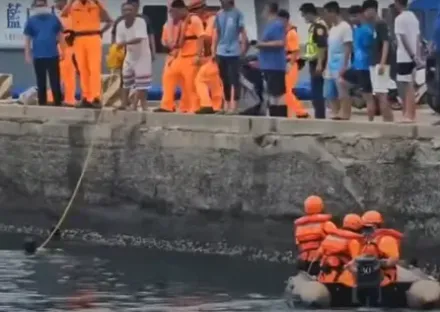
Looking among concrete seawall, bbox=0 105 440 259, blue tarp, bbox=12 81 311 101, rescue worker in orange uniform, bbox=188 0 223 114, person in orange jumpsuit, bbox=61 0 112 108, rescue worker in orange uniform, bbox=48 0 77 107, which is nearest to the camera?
concrete seawall, bbox=0 105 440 259

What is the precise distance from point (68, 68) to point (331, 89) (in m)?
4.57

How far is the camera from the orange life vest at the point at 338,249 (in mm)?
17734

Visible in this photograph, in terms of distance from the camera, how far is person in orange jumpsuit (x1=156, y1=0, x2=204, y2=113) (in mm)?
22891

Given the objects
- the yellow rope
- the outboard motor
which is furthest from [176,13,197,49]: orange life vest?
the outboard motor

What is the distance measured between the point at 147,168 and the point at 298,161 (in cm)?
266

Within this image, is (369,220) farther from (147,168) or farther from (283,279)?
(147,168)

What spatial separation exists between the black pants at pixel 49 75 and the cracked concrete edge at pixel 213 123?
357 mm

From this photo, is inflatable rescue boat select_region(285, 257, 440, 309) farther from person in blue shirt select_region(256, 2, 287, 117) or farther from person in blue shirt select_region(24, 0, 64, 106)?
person in blue shirt select_region(24, 0, 64, 106)

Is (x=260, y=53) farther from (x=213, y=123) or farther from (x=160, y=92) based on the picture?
(x=160, y=92)

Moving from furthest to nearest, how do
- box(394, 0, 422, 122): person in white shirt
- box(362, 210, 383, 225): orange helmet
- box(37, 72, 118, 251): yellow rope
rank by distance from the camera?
1. box(37, 72, 118, 251): yellow rope
2. box(394, 0, 422, 122): person in white shirt
3. box(362, 210, 383, 225): orange helmet

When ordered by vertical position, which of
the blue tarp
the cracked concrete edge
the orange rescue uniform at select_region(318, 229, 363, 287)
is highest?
the blue tarp

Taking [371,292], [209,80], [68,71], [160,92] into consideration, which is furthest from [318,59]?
[160,92]

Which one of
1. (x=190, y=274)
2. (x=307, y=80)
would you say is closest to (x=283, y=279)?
(x=190, y=274)

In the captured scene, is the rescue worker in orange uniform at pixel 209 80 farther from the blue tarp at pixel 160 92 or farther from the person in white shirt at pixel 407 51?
the blue tarp at pixel 160 92
